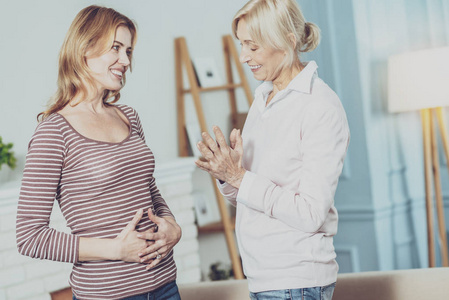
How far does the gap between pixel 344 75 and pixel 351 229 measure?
3.41ft

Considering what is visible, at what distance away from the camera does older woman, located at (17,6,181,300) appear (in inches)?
56.6

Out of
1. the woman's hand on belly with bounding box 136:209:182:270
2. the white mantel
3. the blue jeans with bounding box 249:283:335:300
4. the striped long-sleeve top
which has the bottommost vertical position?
the white mantel

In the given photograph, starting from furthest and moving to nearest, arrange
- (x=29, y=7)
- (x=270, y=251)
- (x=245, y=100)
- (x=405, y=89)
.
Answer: (x=245, y=100) < (x=405, y=89) < (x=29, y=7) < (x=270, y=251)

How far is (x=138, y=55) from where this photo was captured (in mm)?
4008

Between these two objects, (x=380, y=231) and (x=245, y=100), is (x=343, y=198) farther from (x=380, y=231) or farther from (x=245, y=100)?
(x=245, y=100)

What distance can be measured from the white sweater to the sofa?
0.65 m

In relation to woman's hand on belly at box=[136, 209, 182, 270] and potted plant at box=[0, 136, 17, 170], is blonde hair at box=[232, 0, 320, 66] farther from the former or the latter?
potted plant at box=[0, 136, 17, 170]

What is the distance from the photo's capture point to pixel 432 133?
12.4ft

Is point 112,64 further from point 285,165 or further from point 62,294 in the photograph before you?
point 62,294

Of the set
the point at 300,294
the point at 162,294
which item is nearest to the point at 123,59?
the point at 162,294

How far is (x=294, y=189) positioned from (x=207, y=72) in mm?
2877

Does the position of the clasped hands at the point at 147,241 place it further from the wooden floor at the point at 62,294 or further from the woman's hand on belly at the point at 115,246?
the wooden floor at the point at 62,294

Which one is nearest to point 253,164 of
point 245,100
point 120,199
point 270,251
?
point 270,251

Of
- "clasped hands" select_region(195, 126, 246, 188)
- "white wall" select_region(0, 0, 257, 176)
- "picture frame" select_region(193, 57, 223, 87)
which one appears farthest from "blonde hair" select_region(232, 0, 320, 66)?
"picture frame" select_region(193, 57, 223, 87)
